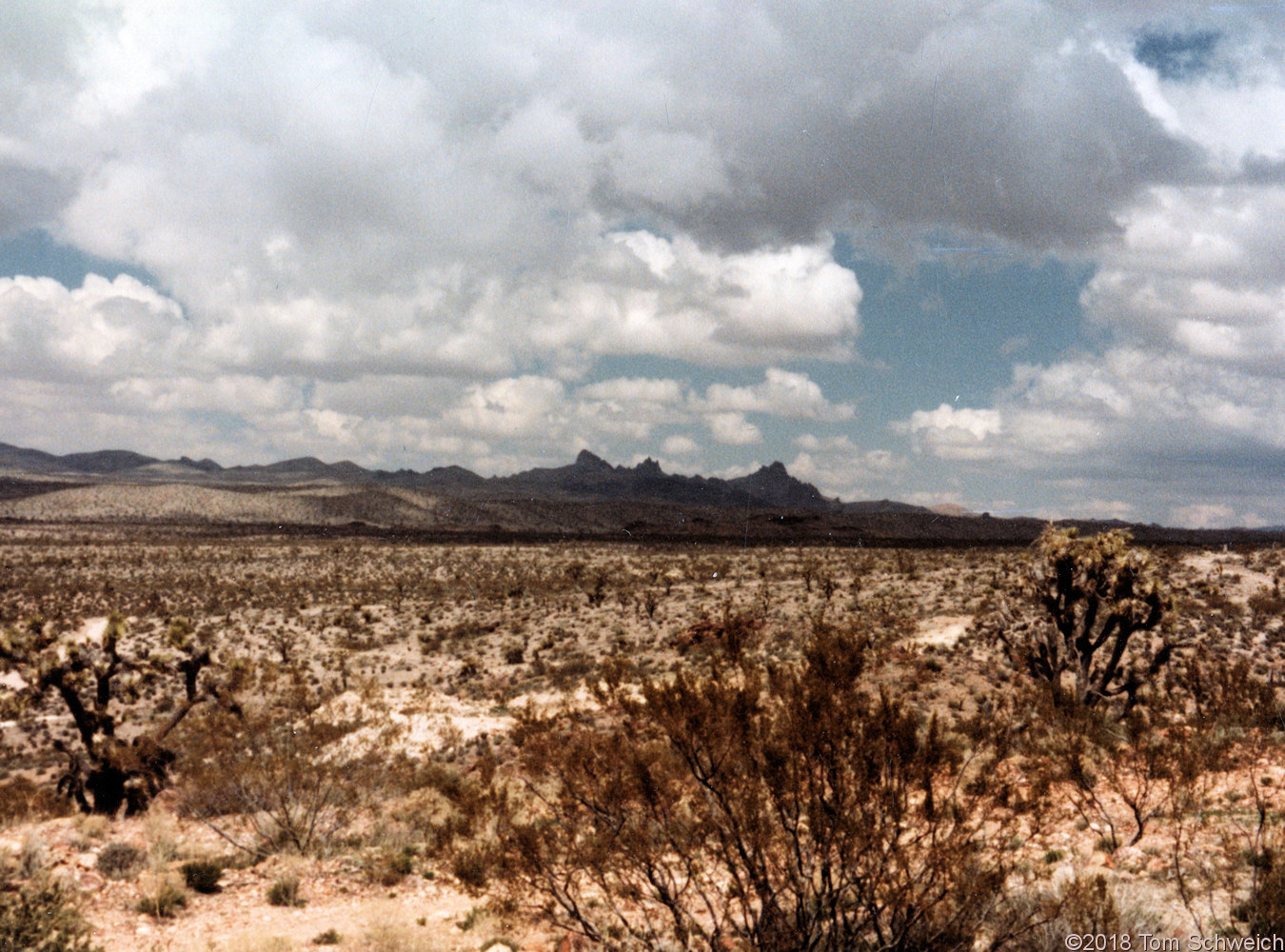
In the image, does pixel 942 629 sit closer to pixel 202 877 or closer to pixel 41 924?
pixel 202 877

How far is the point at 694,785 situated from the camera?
732cm

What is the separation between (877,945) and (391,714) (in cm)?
1880

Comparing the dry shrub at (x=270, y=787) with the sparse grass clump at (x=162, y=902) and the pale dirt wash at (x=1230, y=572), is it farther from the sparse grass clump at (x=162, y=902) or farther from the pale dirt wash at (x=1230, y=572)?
the pale dirt wash at (x=1230, y=572)

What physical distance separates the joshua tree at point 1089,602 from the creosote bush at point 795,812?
36.9 feet

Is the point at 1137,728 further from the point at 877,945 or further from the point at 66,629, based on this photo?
the point at 66,629

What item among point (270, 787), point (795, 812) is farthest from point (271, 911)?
point (795, 812)

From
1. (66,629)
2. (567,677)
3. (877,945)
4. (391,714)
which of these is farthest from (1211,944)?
(66,629)

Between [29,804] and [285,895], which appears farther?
[29,804]

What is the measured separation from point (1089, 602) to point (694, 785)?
46.5 ft

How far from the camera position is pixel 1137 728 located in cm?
1435

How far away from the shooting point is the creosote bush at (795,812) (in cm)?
641

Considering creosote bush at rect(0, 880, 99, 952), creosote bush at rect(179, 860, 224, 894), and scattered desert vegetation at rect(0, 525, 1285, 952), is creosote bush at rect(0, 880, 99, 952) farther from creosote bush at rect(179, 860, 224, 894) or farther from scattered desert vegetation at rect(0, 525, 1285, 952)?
creosote bush at rect(179, 860, 224, 894)
